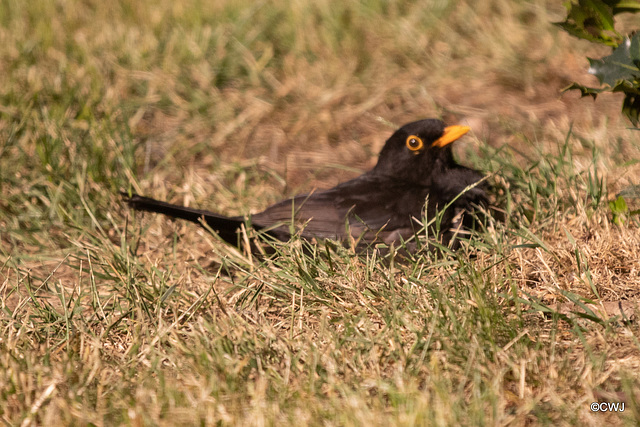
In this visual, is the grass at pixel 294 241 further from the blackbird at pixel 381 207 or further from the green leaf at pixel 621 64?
the green leaf at pixel 621 64

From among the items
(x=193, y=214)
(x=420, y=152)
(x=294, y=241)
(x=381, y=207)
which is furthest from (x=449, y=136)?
(x=193, y=214)

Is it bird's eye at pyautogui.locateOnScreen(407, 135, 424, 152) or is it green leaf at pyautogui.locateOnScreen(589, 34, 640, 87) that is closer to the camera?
green leaf at pyautogui.locateOnScreen(589, 34, 640, 87)

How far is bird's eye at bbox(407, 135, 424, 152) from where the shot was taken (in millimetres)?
4422

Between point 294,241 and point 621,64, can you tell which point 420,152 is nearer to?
point 294,241

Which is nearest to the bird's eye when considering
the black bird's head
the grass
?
the black bird's head

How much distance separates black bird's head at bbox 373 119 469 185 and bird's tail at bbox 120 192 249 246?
111 cm

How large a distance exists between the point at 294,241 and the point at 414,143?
4.35ft

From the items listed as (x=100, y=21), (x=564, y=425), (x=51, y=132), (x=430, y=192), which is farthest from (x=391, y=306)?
(x=100, y=21)

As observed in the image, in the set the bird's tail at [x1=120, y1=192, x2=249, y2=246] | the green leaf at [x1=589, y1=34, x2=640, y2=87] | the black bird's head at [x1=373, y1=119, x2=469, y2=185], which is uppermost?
the green leaf at [x1=589, y1=34, x2=640, y2=87]

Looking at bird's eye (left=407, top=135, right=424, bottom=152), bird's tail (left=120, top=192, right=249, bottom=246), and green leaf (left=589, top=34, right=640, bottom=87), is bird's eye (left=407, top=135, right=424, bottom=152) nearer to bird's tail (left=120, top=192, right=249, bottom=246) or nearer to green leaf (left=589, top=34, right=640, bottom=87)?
bird's tail (left=120, top=192, right=249, bottom=246)

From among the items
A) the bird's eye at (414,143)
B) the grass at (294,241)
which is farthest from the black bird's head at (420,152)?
the grass at (294,241)

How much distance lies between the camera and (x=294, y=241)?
3471mm

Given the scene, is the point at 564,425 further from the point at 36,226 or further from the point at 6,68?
the point at 6,68

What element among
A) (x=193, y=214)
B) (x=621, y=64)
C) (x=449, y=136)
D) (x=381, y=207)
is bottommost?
(x=193, y=214)
